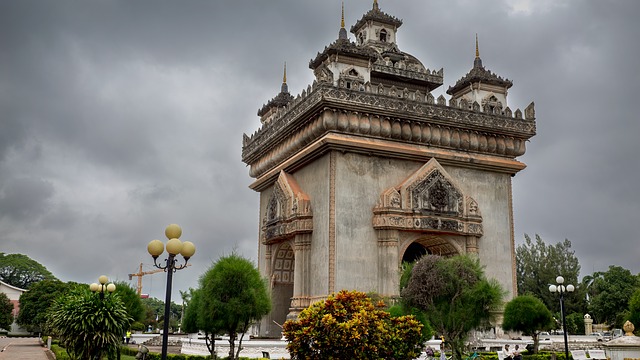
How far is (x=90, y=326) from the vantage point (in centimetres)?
1595

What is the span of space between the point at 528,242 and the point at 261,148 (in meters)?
27.0

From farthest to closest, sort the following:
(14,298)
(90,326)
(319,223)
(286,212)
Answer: (14,298) < (286,212) < (319,223) < (90,326)

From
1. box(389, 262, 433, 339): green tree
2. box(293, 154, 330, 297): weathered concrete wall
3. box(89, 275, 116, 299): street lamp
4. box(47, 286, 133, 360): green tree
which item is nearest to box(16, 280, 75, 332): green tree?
box(293, 154, 330, 297): weathered concrete wall

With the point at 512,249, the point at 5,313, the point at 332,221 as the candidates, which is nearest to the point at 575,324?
the point at 512,249

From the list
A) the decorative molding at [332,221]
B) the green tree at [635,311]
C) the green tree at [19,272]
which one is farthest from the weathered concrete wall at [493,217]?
the green tree at [19,272]

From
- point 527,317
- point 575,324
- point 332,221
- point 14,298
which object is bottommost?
point 575,324

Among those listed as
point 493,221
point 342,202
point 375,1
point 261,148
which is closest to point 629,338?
point 493,221

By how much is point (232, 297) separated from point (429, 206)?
826 cm

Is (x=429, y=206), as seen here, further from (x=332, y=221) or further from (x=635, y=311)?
(x=635, y=311)

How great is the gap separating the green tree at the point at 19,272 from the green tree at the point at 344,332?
229ft

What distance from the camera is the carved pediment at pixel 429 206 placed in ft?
72.4

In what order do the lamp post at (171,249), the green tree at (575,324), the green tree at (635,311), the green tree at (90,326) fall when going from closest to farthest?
the lamp post at (171,249)
the green tree at (90,326)
the green tree at (635,311)
the green tree at (575,324)

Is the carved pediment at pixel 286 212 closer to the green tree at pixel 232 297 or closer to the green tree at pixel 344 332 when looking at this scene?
the green tree at pixel 232 297

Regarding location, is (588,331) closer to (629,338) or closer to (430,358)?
(629,338)
